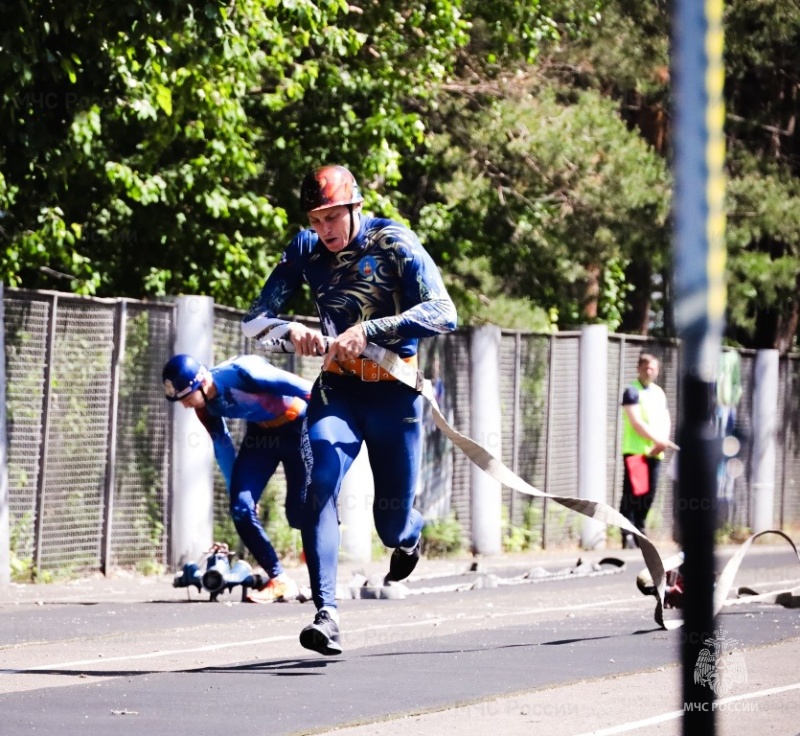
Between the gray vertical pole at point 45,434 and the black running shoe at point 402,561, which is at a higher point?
the gray vertical pole at point 45,434

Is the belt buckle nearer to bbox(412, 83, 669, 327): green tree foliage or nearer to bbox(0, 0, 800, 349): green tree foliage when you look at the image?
bbox(0, 0, 800, 349): green tree foliage

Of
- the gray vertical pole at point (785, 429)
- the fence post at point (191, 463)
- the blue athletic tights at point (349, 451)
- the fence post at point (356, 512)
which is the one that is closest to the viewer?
the blue athletic tights at point (349, 451)

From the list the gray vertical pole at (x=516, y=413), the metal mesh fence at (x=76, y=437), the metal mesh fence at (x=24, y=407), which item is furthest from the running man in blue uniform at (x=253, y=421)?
the gray vertical pole at (x=516, y=413)

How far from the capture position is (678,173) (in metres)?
1.89

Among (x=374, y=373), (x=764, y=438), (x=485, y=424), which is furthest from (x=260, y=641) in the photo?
(x=764, y=438)

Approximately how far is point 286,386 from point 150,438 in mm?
3697

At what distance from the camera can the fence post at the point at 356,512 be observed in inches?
616

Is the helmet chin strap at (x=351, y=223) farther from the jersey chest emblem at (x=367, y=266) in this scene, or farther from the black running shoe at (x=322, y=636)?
the black running shoe at (x=322, y=636)

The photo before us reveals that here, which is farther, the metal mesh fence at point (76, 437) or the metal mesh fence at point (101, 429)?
the metal mesh fence at point (76, 437)

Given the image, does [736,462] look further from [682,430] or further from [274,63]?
[682,430]

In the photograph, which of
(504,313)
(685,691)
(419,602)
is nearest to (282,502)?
(419,602)

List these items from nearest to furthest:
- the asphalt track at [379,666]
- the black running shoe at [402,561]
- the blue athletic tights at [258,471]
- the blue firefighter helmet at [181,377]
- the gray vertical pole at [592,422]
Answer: the asphalt track at [379,666]
the black running shoe at [402,561]
the blue firefighter helmet at [181,377]
the blue athletic tights at [258,471]
the gray vertical pole at [592,422]

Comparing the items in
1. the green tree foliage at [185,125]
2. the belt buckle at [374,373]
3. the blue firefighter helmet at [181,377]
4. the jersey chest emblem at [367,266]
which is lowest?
the belt buckle at [374,373]

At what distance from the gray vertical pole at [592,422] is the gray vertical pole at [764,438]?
13.2ft
